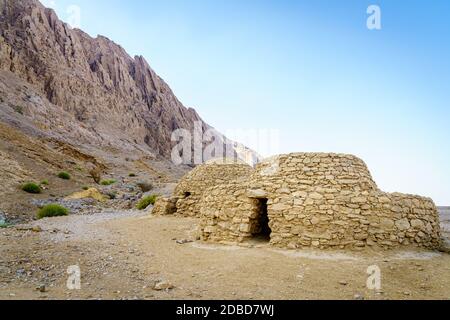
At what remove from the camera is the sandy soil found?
5.61 metres

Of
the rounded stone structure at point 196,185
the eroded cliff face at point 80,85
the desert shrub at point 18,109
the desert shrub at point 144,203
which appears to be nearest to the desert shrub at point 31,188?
the desert shrub at point 144,203

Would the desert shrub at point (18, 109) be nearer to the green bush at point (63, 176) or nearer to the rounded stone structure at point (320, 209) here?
the green bush at point (63, 176)

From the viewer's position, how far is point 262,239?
973 centimetres

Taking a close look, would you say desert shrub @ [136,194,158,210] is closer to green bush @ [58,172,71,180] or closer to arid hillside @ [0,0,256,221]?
arid hillside @ [0,0,256,221]

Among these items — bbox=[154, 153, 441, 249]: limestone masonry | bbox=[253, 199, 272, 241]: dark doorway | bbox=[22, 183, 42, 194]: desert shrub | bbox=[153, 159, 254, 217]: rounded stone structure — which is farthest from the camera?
bbox=[22, 183, 42, 194]: desert shrub

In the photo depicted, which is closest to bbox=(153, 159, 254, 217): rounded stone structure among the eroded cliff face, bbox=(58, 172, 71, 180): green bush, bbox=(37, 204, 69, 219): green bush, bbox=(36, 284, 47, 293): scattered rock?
bbox=(37, 204, 69, 219): green bush

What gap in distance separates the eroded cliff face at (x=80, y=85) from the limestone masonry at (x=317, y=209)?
37.4 m

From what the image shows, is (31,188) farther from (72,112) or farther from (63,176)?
(72,112)

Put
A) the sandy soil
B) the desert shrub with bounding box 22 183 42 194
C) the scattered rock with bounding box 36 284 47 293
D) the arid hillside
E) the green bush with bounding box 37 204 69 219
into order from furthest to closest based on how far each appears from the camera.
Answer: the arid hillside < the desert shrub with bounding box 22 183 42 194 < the green bush with bounding box 37 204 69 219 < the sandy soil < the scattered rock with bounding box 36 284 47 293

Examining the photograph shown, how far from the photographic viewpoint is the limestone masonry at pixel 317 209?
8.45m

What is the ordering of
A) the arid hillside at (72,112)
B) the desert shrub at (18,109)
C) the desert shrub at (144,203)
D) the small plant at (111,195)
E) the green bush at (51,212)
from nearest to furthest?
the green bush at (51,212), the desert shrub at (144,203), the small plant at (111,195), the arid hillside at (72,112), the desert shrub at (18,109)
